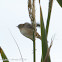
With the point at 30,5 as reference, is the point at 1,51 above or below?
below

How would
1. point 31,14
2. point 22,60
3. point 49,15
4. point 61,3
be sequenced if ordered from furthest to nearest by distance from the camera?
point 61,3 → point 49,15 → point 22,60 → point 31,14

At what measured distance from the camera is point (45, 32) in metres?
0.76

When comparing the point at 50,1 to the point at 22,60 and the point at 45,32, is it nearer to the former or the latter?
the point at 45,32

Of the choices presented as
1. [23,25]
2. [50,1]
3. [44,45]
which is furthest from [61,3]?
[44,45]

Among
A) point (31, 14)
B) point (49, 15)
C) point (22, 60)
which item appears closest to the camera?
point (31, 14)

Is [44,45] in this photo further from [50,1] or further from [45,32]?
[50,1]

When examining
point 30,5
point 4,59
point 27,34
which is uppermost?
point 30,5

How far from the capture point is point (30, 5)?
0.65m

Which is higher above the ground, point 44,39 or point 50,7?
point 50,7

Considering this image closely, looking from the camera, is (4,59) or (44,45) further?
(4,59)

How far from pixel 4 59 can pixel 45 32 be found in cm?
27

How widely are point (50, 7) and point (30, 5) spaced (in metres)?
0.24

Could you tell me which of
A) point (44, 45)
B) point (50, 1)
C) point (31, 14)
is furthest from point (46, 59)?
point (50, 1)

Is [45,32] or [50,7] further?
[50,7]
